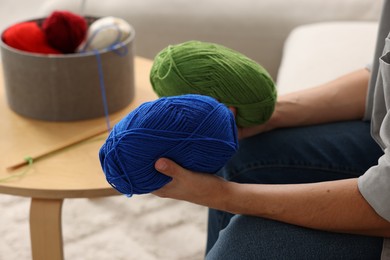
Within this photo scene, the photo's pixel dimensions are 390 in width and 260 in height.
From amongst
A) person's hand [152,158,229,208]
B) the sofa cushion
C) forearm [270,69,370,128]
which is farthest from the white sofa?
person's hand [152,158,229,208]

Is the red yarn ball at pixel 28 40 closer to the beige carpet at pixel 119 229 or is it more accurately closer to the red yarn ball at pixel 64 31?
the red yarn ball at pixel 64 31

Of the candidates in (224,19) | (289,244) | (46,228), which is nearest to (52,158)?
(46,228)

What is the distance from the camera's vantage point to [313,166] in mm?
1021

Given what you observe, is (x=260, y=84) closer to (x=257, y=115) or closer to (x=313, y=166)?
(x=257, y=115)

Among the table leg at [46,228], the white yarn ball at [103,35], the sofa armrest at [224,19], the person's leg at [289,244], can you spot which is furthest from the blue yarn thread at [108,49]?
the sofa armrest at [224,19]

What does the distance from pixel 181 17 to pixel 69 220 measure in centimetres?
64

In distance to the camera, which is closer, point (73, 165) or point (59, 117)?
point (73, 165)

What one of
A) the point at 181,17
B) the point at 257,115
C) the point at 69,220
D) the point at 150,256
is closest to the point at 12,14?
the point at 181,17

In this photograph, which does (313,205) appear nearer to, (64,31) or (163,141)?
(163,141)

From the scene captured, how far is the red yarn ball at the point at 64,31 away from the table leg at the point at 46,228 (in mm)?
325

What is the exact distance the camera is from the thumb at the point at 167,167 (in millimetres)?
775

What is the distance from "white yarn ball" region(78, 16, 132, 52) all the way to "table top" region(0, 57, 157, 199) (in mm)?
Answer: 138

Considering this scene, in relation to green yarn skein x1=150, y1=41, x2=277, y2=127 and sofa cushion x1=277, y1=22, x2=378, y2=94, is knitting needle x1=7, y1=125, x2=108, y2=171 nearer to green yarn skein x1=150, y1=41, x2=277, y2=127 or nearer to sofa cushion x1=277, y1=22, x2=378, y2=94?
green yarn skein x1=150, y1=41, x2=277, y2=127

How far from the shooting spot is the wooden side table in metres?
1.00
